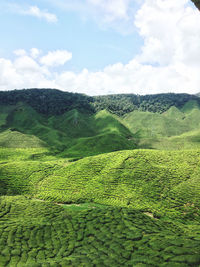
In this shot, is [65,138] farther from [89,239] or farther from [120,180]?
[89,239]

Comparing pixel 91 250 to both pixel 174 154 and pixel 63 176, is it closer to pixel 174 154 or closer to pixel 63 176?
pixel 63 176

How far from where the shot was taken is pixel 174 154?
2482 inches

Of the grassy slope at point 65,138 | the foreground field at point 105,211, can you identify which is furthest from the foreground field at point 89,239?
the grassy slope at point 65,138

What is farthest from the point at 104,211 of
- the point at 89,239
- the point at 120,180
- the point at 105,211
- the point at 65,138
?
the point at 65,138

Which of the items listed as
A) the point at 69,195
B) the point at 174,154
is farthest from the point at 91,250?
the point at 174,154

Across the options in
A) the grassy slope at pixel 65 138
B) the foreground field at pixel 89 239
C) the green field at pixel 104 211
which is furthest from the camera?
the grassy slope at pixel 65 138

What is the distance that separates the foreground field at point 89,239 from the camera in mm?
19923

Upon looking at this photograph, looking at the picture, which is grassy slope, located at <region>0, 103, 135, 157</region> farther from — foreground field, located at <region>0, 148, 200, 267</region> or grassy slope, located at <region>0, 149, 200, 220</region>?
foreground field, located at <region>0, 148, 200, 267</region>

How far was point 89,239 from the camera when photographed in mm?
27250

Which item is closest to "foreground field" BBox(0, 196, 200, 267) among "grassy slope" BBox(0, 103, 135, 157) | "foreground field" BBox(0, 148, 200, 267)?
"foreground field" BBox(0, 148, 200, 267)

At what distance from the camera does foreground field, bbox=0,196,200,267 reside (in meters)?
19.9

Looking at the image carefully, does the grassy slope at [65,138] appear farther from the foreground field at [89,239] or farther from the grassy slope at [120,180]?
the foreground field at [89,239]

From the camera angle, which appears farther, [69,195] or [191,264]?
[69,195]

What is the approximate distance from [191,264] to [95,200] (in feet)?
110
